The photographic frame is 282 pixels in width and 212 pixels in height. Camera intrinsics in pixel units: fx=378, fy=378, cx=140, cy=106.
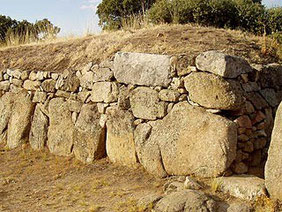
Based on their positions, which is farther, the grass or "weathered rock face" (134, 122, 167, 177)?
"weathered rock face" (134, 122, 167, 177)

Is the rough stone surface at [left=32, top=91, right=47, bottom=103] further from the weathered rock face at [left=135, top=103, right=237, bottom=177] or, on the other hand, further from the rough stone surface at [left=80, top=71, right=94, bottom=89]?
the weathered rock face at [left=135, top=103, right=237, bottom=177]

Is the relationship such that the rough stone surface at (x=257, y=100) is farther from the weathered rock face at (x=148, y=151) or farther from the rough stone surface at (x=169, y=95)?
the weathered rock face at (x=148, y=151)

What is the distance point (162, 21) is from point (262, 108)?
4841 millimetres

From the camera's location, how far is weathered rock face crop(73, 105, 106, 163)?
688 cm

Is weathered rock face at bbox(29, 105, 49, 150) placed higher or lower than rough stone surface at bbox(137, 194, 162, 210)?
higher

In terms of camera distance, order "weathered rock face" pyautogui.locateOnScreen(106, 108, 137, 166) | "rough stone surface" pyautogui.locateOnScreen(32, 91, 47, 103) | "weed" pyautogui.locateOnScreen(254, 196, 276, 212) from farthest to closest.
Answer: "rough stone surface" pyautogui.locateOnScreen(32, 91, 47, 103) < "weathered rock face" pyautogui.locateOnScreen(106, 108, 137, 166) < "weed" pyautogui.locateOnScreen(254, 196, 276, 212)

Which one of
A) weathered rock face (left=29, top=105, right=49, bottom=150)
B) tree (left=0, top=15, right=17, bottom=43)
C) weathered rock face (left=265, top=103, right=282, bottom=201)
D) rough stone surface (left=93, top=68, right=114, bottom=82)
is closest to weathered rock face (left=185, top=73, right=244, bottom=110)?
weathered rock face (left=265, top=103, right=282, bottom=201)

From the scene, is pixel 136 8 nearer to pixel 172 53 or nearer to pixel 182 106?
pixel 172 53

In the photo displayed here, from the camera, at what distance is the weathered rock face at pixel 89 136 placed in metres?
6.88

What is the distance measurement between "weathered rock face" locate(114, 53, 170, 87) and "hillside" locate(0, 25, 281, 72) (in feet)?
1.47

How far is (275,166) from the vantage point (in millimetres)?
4473

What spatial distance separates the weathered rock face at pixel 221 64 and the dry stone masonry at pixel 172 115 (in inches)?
0.6

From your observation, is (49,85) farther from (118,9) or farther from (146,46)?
(118,9)

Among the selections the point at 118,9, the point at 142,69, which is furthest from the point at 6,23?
the point at 142,69
